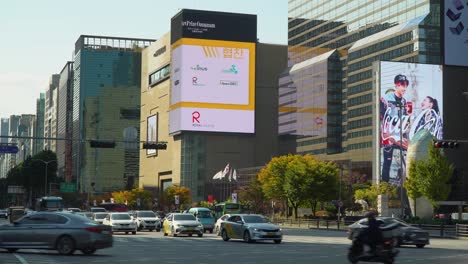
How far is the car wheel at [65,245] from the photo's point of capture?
2930 centimetres

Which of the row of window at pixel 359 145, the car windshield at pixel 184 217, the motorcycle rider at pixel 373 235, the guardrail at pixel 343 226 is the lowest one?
the guardrail at pixel 343 226

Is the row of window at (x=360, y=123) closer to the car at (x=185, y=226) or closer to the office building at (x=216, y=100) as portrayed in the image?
the office building at (x=216, y=100)

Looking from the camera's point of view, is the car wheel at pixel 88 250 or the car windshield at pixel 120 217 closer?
the car wheel at pixel 88 250

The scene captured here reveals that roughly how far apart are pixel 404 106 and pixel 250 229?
111399 mm

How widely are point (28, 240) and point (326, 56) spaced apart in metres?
164

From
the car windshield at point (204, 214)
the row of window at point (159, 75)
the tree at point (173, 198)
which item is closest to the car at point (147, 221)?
the car windshield at point (204, 214)

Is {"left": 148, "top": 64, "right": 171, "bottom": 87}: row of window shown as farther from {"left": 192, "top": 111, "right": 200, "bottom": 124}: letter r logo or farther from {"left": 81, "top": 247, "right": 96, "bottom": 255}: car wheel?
{"left": 81, "top": 247, "right": 96, "bottom": 255}: car wheel

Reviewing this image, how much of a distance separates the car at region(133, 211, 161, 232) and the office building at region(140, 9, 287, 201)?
9500cm

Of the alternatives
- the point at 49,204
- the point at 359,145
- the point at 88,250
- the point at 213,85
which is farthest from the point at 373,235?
the point at 359,145

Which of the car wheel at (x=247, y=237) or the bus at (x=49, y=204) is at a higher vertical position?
the bus at (x=49, y=204)

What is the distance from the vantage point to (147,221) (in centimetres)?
6162

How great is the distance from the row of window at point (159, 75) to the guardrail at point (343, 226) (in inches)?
3726

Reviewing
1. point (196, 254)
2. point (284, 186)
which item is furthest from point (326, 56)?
point (196, 254)

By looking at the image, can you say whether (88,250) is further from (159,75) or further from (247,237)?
(159,75)
